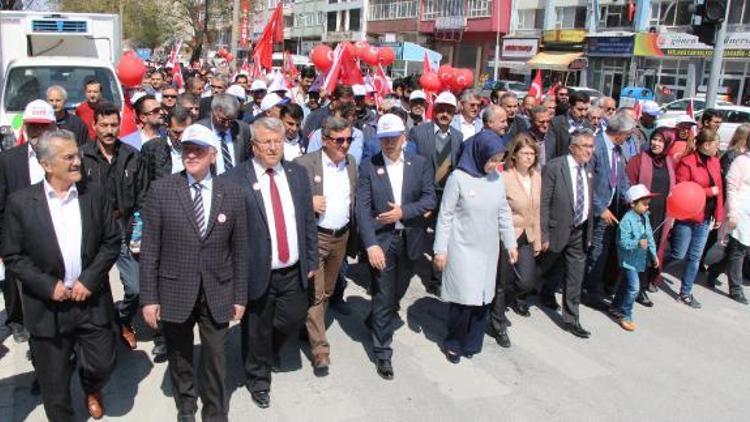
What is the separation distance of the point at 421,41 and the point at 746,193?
4838 centimetres

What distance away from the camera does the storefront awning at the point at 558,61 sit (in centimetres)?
3794

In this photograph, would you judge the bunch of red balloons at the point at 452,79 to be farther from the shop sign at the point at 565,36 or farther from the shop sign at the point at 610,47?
the shop sign at the point at 565,36

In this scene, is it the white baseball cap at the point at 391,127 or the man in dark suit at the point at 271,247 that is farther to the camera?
the white baseball cap at the point at 391,127

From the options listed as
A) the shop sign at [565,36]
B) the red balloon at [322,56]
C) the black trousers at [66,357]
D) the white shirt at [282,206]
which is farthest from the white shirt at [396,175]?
the shop sign at [565,36]

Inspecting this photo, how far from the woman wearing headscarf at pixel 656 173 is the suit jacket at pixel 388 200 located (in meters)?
2.69

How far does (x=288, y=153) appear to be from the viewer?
5.97 metres

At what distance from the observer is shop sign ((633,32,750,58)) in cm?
2989

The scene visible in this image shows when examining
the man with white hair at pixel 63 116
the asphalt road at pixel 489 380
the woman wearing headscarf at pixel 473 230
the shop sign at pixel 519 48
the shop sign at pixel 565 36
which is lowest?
the asphalt road at pixel 489 380

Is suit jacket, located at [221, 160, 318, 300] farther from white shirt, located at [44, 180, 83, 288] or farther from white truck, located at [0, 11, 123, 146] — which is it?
white truck, located at [0, 11, 123, 146]

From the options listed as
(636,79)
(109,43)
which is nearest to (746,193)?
(109,43)

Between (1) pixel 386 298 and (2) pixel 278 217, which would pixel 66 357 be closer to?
(2) pixel 278 217

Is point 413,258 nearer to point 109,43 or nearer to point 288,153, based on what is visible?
point 288,153

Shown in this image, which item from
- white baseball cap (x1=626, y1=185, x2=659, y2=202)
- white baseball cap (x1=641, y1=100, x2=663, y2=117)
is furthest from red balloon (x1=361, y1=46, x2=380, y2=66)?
white baseball cap (x1=626, y1=185, x2=659, y2=202)

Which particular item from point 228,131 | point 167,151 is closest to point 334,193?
point 228,131
